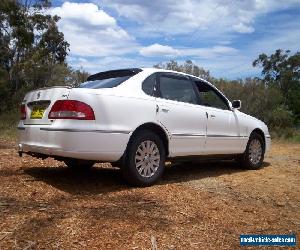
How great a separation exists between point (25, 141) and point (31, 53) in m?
22.4

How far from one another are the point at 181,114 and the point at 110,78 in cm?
118

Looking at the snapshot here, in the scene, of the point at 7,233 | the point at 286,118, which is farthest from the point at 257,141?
the point at 286,118

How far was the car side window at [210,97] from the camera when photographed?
24.6 ft

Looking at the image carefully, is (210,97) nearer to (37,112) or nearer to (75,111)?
(75,111)

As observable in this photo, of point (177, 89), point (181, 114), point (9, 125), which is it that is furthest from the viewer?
point (9, 125)

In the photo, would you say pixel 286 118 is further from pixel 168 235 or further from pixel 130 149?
pixel 168 235

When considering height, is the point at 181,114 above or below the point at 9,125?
above

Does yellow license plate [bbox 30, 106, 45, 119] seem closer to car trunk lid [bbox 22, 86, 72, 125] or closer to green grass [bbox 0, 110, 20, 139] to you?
car trunk lid [bbox 22, 86, 72, 125]

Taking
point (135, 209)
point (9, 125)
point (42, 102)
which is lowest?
point (135, 209)

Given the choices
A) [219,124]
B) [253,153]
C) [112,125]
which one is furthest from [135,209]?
[253,153]

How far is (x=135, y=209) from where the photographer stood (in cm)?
496

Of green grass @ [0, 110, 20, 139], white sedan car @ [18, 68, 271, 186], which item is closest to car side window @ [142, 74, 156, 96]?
white sedan car @ [18, 68, 271, 186]

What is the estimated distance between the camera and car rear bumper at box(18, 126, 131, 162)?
5.40 meters

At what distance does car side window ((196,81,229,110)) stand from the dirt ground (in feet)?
→ 3.97
